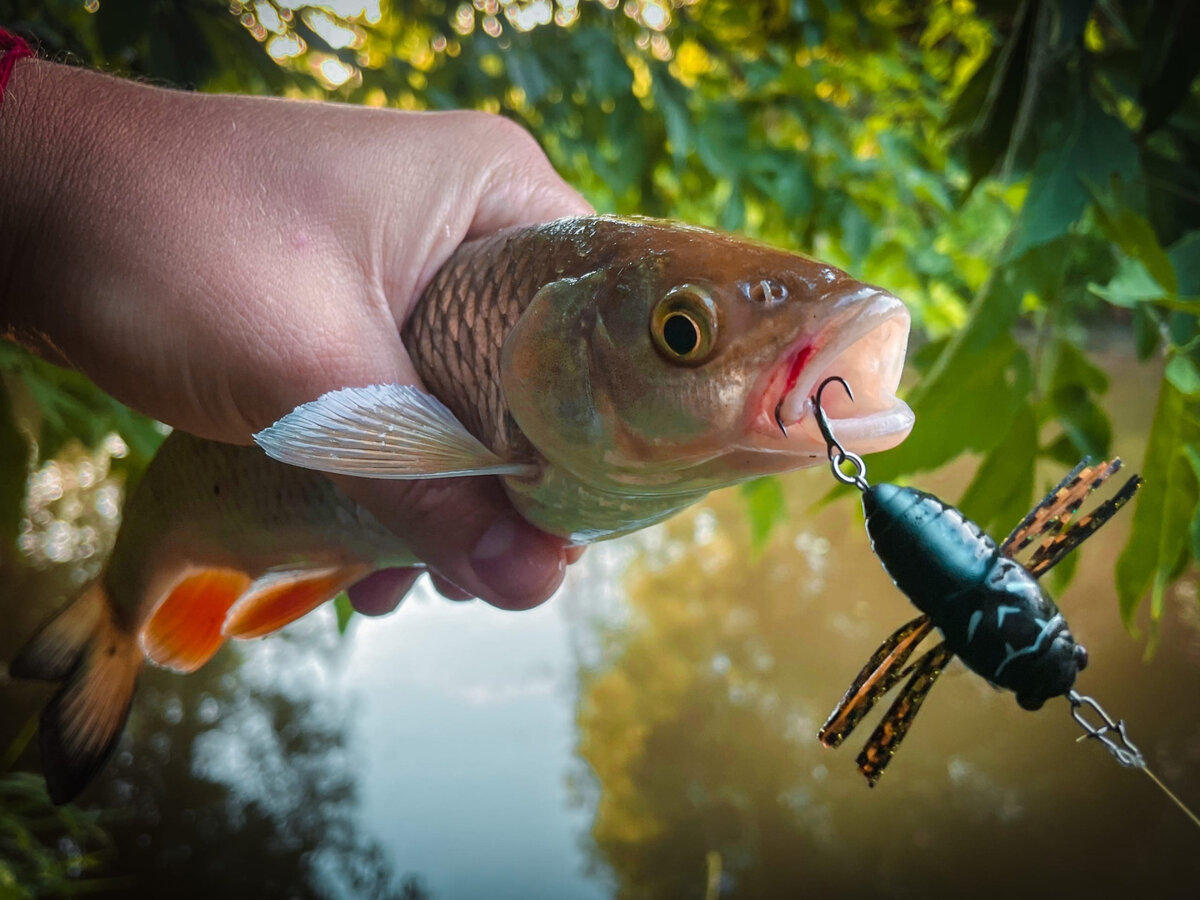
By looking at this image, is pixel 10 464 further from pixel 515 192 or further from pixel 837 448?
pixel 837 448

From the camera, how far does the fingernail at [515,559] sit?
64cm

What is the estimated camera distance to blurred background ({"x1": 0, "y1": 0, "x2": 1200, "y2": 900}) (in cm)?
91

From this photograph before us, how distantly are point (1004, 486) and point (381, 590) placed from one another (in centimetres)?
73

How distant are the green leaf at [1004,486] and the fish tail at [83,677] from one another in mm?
898

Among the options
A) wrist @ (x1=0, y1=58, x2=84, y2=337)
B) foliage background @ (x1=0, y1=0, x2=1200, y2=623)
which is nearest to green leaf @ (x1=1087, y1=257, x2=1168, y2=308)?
foliage background @ (x1=0, y1=0, x2=1200, y2=623)

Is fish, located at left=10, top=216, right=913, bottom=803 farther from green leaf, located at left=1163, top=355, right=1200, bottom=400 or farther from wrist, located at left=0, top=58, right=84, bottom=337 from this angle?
green leaf, located at left=1163, top=355, right=1200, bottom=400

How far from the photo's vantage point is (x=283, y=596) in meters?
0.78

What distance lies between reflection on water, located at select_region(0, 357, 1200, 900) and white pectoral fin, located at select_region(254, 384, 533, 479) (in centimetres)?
129

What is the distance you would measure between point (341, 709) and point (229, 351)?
93.5 inches

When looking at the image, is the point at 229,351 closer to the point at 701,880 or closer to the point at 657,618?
the point at 701,880

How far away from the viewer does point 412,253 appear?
25.7 inches

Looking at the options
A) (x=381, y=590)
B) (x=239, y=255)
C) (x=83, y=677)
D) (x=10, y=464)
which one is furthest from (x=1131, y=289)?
(x=10, y=464)

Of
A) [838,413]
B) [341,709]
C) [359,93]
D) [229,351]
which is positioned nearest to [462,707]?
[341,709]

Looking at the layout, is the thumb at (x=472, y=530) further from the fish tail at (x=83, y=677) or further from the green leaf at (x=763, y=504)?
the green leaf at (x=763, y=504)
